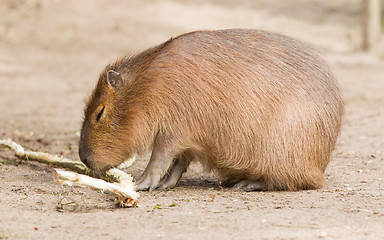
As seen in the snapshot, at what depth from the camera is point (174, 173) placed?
4.77m

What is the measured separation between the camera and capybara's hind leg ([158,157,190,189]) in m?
4.75

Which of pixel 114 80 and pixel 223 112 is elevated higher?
pixel 114 80

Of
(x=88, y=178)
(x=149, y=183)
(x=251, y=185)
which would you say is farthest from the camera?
(x=251, y=185)

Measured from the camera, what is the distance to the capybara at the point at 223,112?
444 cm

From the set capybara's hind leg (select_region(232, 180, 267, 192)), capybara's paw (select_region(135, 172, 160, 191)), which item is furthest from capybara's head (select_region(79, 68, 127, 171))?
capybara's hind leg (select_region(232, 180, 267, 192))

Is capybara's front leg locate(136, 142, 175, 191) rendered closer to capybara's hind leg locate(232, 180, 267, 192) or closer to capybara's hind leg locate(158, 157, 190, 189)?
capybara's hind leg locate(158, 157, 190, 189)

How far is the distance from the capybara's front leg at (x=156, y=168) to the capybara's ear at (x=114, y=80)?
0.56m

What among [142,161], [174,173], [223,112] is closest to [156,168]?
[174,173]

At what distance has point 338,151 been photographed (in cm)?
617

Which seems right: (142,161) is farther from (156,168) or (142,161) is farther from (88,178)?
(88,178)

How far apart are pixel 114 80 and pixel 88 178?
1.04m

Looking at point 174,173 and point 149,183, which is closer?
point 149,183

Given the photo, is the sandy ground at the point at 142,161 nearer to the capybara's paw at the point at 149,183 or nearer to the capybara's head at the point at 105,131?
the capybara's paw at the point at 149,183

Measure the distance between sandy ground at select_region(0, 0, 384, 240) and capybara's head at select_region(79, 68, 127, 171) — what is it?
28 centimetres
